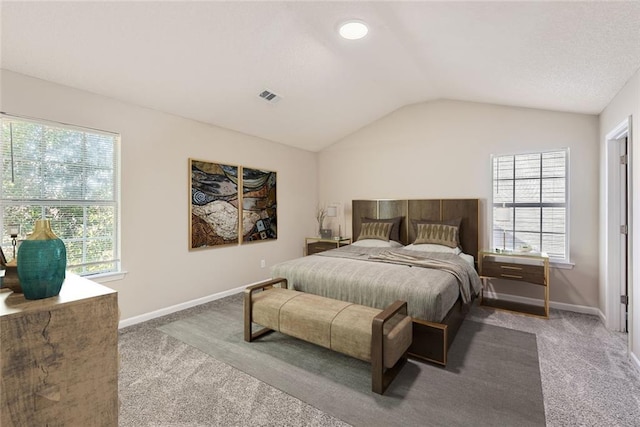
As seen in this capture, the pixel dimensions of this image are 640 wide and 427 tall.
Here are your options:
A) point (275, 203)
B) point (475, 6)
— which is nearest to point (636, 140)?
point (475, 6)

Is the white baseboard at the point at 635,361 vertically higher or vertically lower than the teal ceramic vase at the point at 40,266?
lower

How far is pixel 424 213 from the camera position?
4.61 m

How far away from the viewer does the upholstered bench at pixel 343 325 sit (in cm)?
205

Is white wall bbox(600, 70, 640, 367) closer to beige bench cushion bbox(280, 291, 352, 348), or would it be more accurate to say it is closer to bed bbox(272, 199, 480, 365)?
bed bbox(272, 199, 480, 365)

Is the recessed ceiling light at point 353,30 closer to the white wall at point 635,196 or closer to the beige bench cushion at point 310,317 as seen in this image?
the white wall at point 635,196

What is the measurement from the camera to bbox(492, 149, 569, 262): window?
3.74 m

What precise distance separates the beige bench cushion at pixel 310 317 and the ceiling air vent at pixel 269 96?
96.3 inches

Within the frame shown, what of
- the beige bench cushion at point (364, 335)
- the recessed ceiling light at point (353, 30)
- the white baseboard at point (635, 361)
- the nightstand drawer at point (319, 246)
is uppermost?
the recessed ceiling light at point (353, 30)

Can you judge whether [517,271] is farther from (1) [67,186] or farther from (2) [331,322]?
(1) [67,186]

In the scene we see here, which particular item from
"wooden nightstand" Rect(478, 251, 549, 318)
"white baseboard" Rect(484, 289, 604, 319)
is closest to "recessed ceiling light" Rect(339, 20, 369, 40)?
"wooden nightstand" Rect(478, 251, 549, 318)

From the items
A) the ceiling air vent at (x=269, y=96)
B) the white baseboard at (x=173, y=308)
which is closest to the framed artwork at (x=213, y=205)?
the white baseboard at (x=173, y=308)

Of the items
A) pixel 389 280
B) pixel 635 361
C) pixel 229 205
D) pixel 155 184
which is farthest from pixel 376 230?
pixel 155 184

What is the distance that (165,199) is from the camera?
11.7 ft

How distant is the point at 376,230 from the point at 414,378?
2648mm
